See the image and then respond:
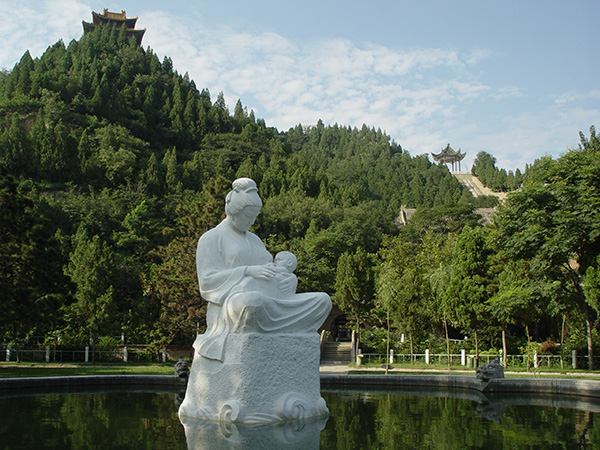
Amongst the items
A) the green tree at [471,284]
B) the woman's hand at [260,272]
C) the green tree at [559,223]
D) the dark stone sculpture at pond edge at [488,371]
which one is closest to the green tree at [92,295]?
the green tree at [471,284]

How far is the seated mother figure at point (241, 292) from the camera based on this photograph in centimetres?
678

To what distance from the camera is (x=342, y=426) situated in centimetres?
676

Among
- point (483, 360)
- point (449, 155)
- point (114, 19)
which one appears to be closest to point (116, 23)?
point (114, 19)

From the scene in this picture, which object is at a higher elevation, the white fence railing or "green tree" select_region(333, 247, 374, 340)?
"green tree" select_region(333, 247, 374, 340)

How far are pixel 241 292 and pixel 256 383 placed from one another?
1051 mm

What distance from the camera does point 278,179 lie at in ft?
186

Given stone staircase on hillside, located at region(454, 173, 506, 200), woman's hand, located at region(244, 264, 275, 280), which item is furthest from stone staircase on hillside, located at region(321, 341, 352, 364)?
stone staircase on hillside, located at region(454, 173, 506, 200)

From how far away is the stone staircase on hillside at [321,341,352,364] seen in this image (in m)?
24.5

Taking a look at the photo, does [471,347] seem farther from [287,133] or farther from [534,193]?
[287,133]

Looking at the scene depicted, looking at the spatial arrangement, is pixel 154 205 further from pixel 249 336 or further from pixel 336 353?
pixel 249 336

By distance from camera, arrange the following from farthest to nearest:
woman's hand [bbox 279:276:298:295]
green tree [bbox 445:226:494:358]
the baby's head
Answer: green tree [bbox 445:226:494:358]
the baby's head
woman's hand [bbox 279:276:298:295]

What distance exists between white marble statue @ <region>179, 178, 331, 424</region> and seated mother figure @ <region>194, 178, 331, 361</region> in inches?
0.5

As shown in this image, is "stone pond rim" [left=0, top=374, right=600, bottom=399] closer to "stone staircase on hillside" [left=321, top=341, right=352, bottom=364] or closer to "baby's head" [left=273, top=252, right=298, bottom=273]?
"baby's head" [left=273, top=252, right=298, bottom=273]

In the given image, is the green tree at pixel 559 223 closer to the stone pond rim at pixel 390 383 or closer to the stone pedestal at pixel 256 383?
the stone pond rim at pixel 390 383
